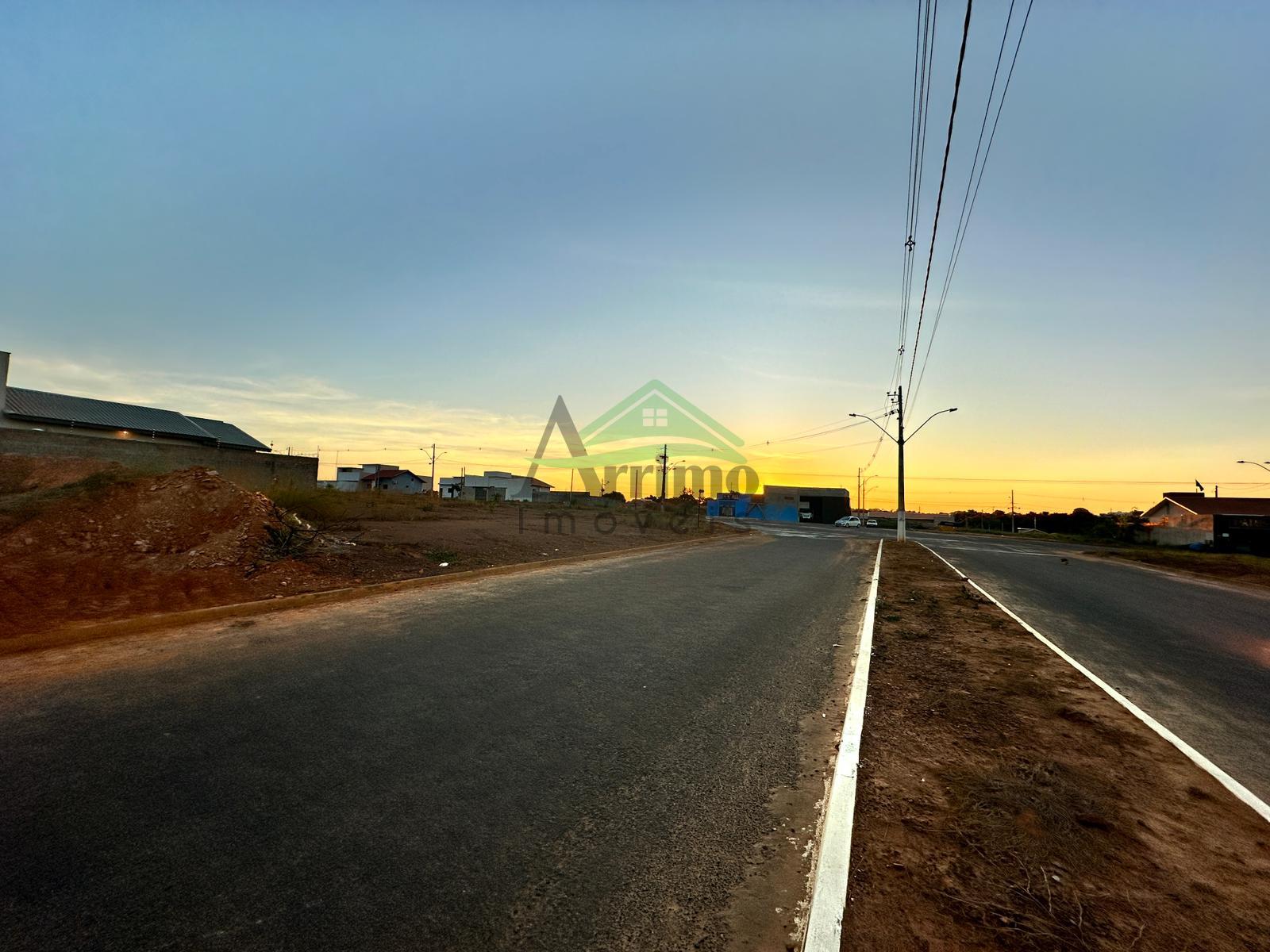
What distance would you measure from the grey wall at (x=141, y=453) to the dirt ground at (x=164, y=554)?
10.3m

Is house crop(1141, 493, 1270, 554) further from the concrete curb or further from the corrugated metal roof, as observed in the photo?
the corrugated metal roof

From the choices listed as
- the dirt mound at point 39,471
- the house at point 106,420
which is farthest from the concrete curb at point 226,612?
the house at point 106,420

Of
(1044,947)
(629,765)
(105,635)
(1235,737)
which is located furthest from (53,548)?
(1235,737)

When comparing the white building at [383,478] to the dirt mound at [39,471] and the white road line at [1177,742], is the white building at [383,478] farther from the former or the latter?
the white road line at [1177,742]

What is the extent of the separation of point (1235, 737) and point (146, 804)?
741 centimetres

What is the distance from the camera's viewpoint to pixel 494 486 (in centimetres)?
8831

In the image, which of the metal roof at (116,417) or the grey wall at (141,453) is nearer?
the grey wall at (141,453)

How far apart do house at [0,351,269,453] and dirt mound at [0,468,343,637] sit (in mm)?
21768

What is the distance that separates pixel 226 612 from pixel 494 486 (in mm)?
82641

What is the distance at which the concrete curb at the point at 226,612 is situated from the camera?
5898mm

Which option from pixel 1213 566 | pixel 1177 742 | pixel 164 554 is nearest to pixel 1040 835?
pixel 1177 742

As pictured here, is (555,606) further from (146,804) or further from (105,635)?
(146,804)

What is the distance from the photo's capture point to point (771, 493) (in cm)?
8531

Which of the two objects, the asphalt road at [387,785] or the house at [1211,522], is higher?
the house at [1211,522]
